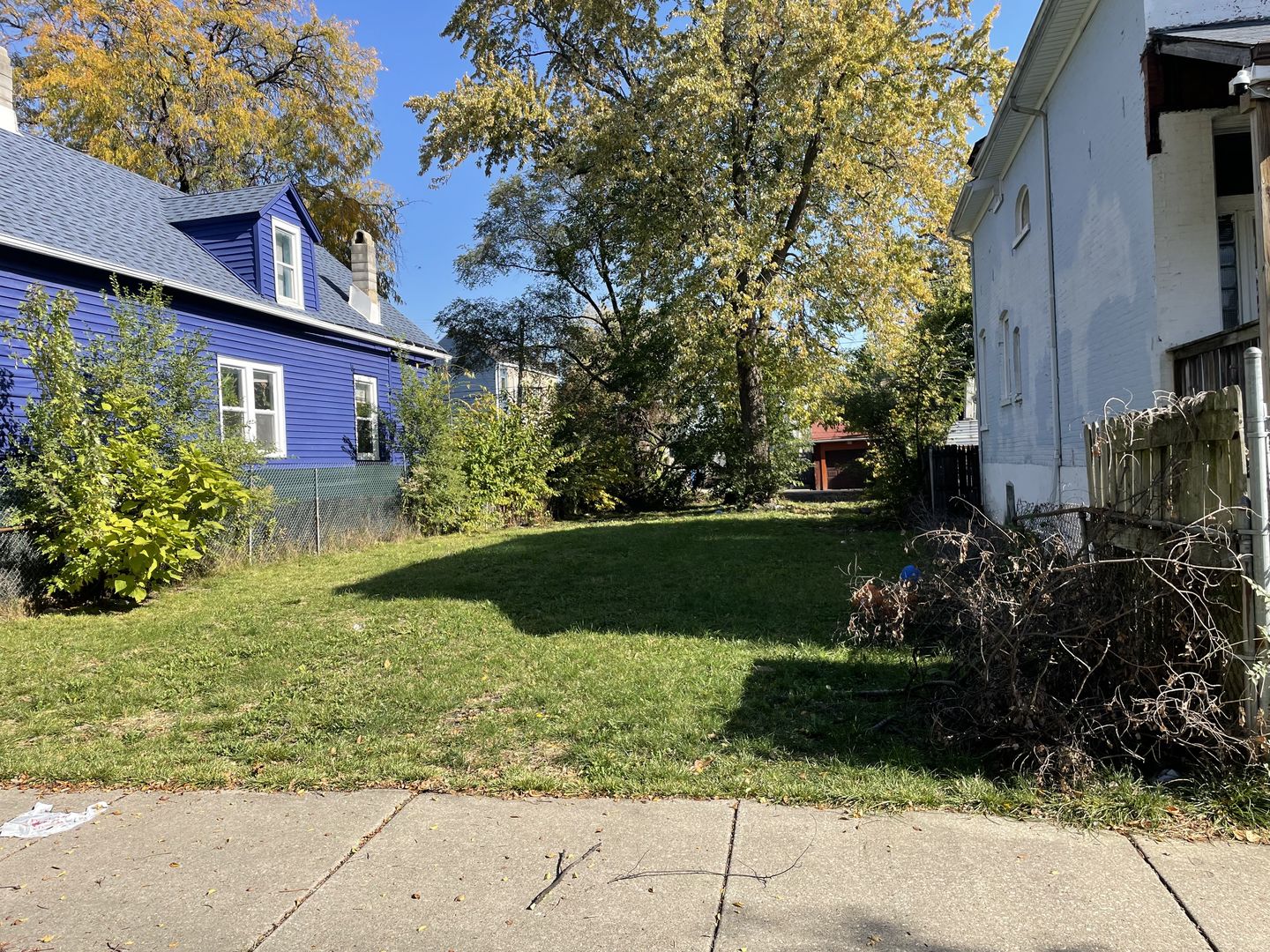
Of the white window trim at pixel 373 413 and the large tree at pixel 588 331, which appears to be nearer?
the white window trim at pixel 373 413

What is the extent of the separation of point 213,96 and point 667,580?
22.1 m

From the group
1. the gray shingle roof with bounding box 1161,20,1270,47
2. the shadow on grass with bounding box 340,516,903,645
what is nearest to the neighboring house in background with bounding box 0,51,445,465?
the shadow on grass with bounding box 340,516,903,645

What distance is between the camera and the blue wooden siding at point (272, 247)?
1550cm

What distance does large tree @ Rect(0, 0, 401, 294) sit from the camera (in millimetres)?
22969

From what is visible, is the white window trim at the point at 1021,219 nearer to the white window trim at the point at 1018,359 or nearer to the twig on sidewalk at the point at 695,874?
the white window trim at the point at 1018,359

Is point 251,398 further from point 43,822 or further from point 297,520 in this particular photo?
point 43,822

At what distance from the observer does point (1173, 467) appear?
4227 mm

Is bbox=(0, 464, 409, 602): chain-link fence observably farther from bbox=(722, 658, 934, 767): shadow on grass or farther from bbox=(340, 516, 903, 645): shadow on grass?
bbox=(722, 658, 934, 767): shadow on grass

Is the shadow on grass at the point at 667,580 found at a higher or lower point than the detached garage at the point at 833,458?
lower

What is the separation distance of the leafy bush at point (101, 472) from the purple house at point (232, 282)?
1.23 meters

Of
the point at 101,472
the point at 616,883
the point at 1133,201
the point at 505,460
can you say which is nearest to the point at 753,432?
the point at 505,460

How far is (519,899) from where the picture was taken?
337 centimetres

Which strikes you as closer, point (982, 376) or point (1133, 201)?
point (1133, 201)

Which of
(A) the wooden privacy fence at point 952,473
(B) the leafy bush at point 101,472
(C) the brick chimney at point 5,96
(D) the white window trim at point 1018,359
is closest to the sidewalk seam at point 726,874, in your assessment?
(B) the leafy bush at point 101,472
